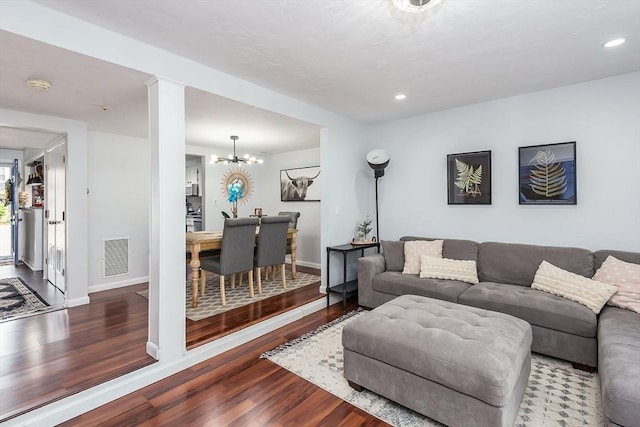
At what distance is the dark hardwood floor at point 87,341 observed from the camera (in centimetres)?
193

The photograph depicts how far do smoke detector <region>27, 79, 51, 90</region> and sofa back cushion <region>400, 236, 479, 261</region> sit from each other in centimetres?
401

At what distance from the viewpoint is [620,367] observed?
5.01 feet

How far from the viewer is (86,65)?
6.87 feet

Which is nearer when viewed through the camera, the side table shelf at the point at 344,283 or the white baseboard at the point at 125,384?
the white baseboard at the point at 125,384

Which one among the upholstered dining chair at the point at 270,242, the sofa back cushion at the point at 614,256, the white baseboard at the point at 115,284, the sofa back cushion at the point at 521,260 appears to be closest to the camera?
the sofa back cushion at the point at 614,256

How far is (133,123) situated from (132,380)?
9.60ft

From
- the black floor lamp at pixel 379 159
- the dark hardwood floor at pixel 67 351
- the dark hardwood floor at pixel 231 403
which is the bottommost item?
the dark hardwood floor at pixel 231 403

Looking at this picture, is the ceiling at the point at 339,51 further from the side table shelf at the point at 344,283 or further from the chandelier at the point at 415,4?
the side table shelf at the point at 344,283

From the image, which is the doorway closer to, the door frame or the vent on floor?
the door frame

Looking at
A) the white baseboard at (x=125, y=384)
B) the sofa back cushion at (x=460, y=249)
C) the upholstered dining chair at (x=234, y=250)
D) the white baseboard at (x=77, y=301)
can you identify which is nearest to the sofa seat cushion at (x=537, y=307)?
the sofa back cushion at (x=460, y=249)

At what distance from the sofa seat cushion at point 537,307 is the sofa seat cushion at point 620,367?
0.11m

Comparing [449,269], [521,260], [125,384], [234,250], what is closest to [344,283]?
[449,269]

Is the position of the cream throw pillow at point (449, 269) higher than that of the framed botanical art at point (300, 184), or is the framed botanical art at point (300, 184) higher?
the framed botanical art at point (300, 184)

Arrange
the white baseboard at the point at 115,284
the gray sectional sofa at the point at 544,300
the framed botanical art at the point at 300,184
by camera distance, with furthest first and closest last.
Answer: the framed botanical art at the point at 300,184
the white baseboard at the point at 115,284
the gray sectional sofa at the point at 544,300
